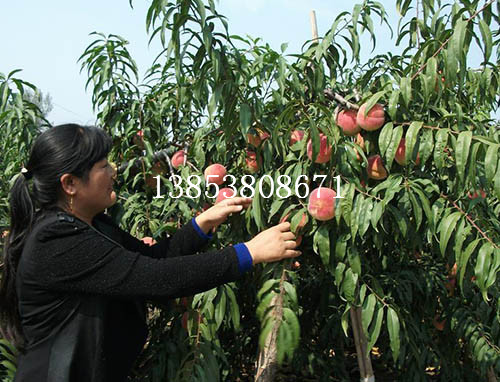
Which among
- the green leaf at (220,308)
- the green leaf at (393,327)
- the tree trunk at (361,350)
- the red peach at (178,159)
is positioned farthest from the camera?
the red peach at (178,159)

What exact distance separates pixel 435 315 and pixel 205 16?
5.50 ft

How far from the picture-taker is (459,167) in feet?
3.77

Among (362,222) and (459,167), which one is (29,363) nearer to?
(362,222)

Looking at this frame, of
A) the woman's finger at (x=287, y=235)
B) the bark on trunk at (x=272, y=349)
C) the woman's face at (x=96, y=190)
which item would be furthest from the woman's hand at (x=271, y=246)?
the woman's face at (x=96, y=190)

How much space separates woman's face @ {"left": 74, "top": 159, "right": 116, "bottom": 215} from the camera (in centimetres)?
116

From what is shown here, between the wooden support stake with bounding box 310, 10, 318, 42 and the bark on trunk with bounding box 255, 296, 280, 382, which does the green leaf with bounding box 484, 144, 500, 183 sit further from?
the wooden support stake with bounding box 310, 10, 318, 42

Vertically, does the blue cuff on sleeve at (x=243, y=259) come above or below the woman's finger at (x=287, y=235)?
below

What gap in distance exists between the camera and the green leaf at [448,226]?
4.04 ft

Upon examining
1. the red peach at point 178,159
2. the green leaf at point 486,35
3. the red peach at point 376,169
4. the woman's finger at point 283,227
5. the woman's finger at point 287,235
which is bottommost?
the woman's finger at point 287,235

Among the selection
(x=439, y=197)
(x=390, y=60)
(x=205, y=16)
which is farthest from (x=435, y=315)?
(x=205, y=16)

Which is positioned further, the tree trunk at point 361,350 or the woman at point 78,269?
the tree trunk at point 361,350

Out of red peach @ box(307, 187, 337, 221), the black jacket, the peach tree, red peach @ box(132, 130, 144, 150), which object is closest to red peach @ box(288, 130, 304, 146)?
the peach tree

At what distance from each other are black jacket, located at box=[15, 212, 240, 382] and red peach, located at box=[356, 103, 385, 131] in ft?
1.69

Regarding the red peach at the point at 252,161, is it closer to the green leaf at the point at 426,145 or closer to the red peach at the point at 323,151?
the red peach at the point at 323,151
